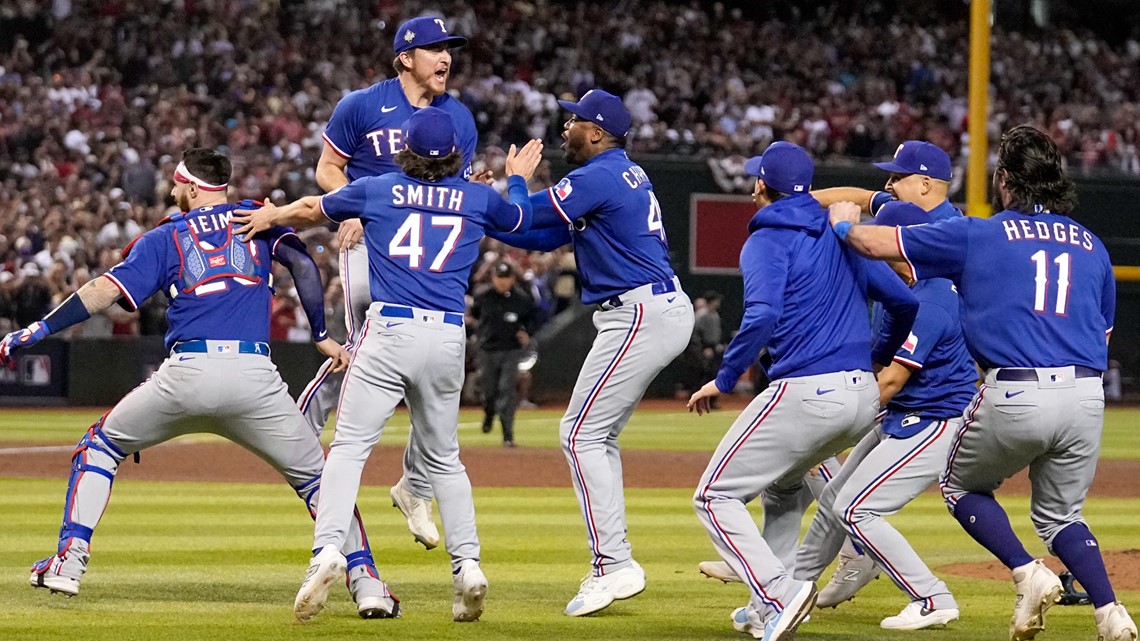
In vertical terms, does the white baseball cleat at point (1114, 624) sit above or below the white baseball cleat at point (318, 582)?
above

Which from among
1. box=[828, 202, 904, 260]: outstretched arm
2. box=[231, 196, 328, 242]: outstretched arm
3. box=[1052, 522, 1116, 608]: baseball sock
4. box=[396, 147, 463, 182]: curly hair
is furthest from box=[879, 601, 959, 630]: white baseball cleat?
box=[231, 196, 328, 242]: outstretched arm

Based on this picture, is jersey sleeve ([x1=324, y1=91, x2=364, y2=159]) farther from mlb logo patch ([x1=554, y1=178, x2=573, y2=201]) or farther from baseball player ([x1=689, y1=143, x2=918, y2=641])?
baseball player ([x1=689, y1=143, x2=918, y2=641])

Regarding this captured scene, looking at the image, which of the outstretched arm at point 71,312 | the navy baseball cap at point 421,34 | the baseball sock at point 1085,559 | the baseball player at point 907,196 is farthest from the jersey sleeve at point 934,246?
the outstretched arm at point 71,312

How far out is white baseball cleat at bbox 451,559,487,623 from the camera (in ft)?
21.6

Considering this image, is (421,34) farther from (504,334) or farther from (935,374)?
(504,334)

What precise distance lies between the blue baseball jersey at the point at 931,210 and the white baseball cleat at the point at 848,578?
1.56 metres

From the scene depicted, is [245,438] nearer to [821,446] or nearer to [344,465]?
[344,465]

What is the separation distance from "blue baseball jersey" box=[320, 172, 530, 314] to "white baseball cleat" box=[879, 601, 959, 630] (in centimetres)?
231

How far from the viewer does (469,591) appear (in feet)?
21.6

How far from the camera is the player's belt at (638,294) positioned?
732 cm

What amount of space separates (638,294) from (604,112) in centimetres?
85

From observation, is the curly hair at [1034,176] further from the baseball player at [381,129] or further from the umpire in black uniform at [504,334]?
the umpire in black uniform at [504,334]

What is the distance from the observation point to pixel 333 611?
277 inches

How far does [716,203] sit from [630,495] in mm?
13919
